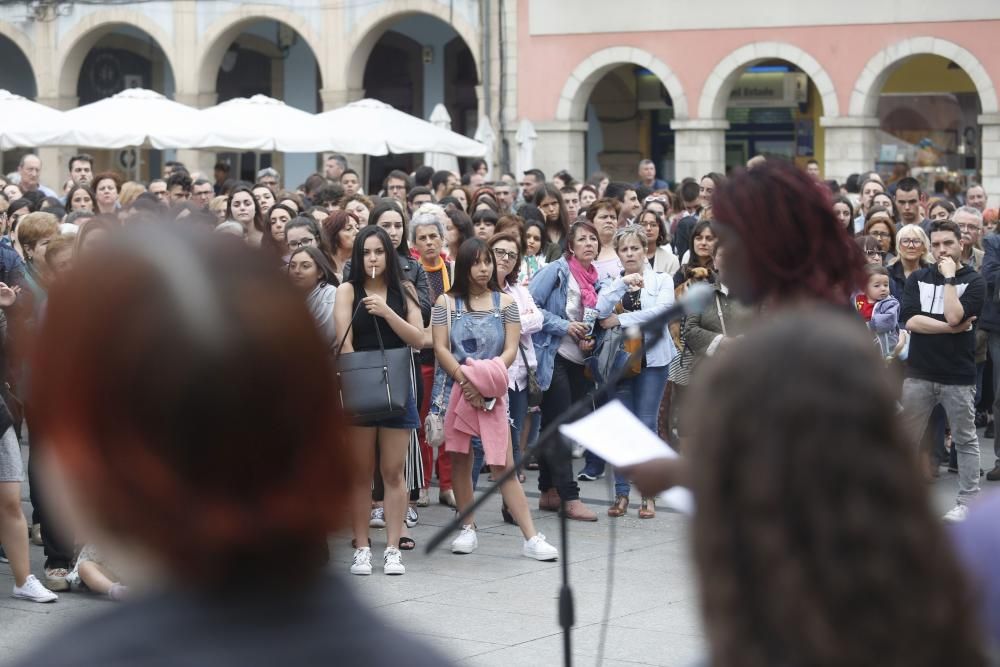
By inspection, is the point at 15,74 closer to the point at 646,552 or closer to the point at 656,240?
the point at 656,240

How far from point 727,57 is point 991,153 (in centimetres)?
473

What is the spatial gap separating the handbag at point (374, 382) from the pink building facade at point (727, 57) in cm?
1979

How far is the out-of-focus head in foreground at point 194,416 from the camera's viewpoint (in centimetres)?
147

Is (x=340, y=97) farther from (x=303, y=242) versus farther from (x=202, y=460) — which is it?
(x=202, y=460)

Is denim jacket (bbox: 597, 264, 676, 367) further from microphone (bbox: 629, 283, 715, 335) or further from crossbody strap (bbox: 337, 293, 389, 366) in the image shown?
microphone (bbox: 629, 283, 715, 335)

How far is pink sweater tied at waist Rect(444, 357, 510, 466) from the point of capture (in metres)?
8.95

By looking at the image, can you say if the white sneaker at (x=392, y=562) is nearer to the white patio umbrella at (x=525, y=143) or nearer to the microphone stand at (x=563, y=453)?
the microphone stand at (x=563, y=453)

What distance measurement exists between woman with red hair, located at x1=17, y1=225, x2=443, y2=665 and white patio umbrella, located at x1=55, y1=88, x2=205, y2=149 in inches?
733

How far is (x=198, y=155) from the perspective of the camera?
3048 cm

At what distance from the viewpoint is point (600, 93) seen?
32.6 m

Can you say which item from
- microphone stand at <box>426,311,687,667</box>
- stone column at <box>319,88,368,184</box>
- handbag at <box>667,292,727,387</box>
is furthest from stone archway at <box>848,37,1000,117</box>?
microphone stand at <box>426,311,687,667</box>

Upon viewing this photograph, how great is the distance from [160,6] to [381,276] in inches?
967

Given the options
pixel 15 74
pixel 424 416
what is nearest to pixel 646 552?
pixel 424 416

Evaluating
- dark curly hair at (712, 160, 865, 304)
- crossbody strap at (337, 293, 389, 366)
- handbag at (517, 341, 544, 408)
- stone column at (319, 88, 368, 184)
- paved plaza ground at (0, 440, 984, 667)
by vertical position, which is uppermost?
stone column at (319, 88, 368, 184)
